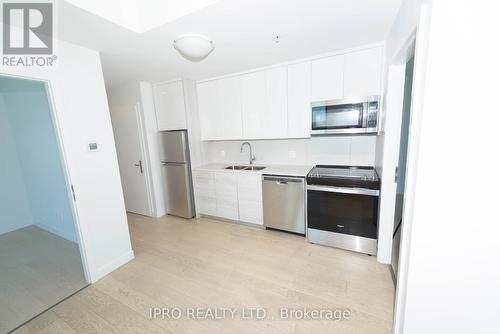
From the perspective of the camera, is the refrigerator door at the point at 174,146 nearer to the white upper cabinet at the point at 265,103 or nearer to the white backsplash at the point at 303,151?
the white backsplash at the point at 303,151

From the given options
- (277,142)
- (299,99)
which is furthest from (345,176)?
(277,142)

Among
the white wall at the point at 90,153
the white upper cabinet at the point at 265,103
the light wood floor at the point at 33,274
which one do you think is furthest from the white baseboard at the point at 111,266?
the white upper cabinet at the point at 265,103

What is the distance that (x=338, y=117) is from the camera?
2.34m

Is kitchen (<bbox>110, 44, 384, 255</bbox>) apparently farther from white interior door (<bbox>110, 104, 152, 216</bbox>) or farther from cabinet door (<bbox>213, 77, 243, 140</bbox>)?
white interior door (<bbox>110, 104, 152, 216</bbox>)

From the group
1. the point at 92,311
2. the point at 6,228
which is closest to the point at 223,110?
the point at 92,311

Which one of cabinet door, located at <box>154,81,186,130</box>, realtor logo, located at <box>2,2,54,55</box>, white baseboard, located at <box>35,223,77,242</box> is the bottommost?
white baseboard, located at <box>35,223,77,242</box>

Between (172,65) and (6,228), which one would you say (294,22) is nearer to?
(172,65)

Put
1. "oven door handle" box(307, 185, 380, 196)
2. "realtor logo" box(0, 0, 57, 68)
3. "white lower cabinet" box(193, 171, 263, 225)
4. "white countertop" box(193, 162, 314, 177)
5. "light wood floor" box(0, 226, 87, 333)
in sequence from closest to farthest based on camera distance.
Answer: "realtor logo" box(0, 0, 57, 68) < "light wood floor" box(0, 226, 87, 333) < "oven door handle" box(307, 185, 380, 196) < "white countertop" box(193, 162, 314, 177) < "white lower cabinet" box(193, 171, 263, 225)

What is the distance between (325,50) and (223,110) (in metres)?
1.63

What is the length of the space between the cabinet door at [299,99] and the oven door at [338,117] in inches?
5.3

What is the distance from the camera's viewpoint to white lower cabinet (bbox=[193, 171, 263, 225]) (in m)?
2.98

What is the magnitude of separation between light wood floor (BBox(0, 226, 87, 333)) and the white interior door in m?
1.11

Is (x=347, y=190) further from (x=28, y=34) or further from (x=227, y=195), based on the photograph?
(x=28, y=34)

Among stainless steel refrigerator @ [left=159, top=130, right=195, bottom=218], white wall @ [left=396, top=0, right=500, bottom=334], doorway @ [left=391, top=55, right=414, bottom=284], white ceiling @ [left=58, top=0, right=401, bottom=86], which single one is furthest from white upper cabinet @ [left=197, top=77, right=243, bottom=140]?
white wall @ [left=396, top=0, right=500, bottom=334]
